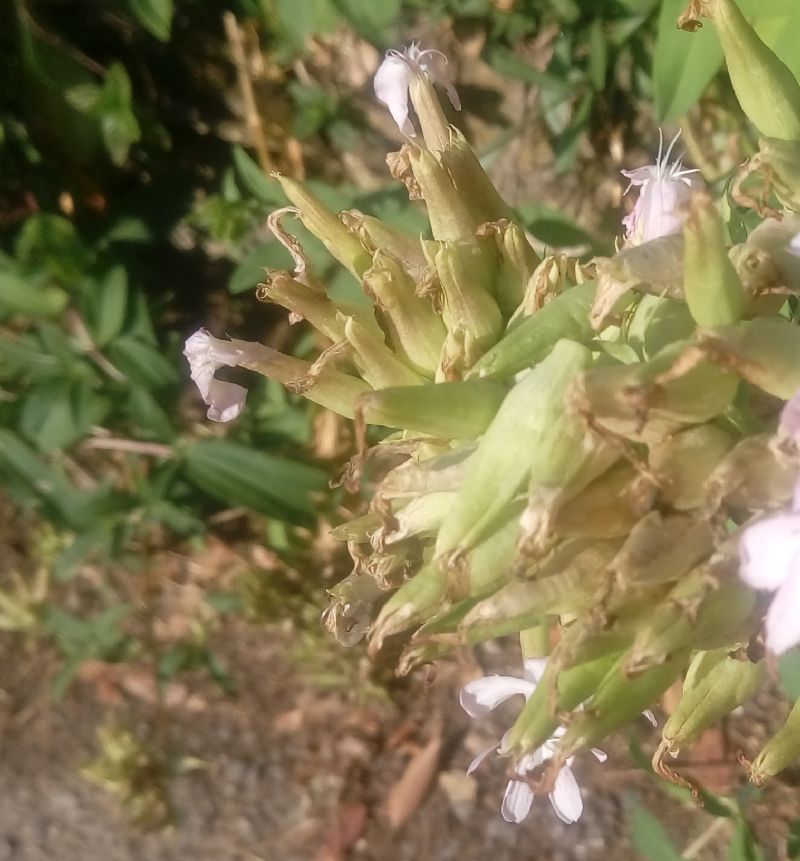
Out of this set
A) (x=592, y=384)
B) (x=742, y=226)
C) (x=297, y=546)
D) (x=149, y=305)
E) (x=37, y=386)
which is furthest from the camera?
(x=297, y=546)

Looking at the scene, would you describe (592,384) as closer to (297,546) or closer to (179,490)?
(179,490)

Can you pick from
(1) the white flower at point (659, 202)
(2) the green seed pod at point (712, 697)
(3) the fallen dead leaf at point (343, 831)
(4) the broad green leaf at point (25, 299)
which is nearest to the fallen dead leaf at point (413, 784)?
(3) the fallen dead leaf at point (343, 831)

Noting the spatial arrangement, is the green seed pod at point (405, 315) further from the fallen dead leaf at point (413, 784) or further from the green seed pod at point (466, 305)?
the fallen dead leaf at point (413, 784)

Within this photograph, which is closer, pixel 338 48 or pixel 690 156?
pixel 690 156

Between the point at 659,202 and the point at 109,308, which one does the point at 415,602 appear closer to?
the point at 659,202

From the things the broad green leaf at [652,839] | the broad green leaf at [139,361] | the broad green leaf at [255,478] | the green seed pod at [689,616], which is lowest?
the broad green leaf at [652,839]

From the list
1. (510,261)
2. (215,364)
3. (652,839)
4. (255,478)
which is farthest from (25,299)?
(652,839)

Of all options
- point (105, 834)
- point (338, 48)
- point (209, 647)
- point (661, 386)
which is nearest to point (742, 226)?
point (661, 386)

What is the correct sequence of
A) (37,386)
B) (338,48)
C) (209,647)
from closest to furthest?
(37,386) → (338,48) → (209,647)
